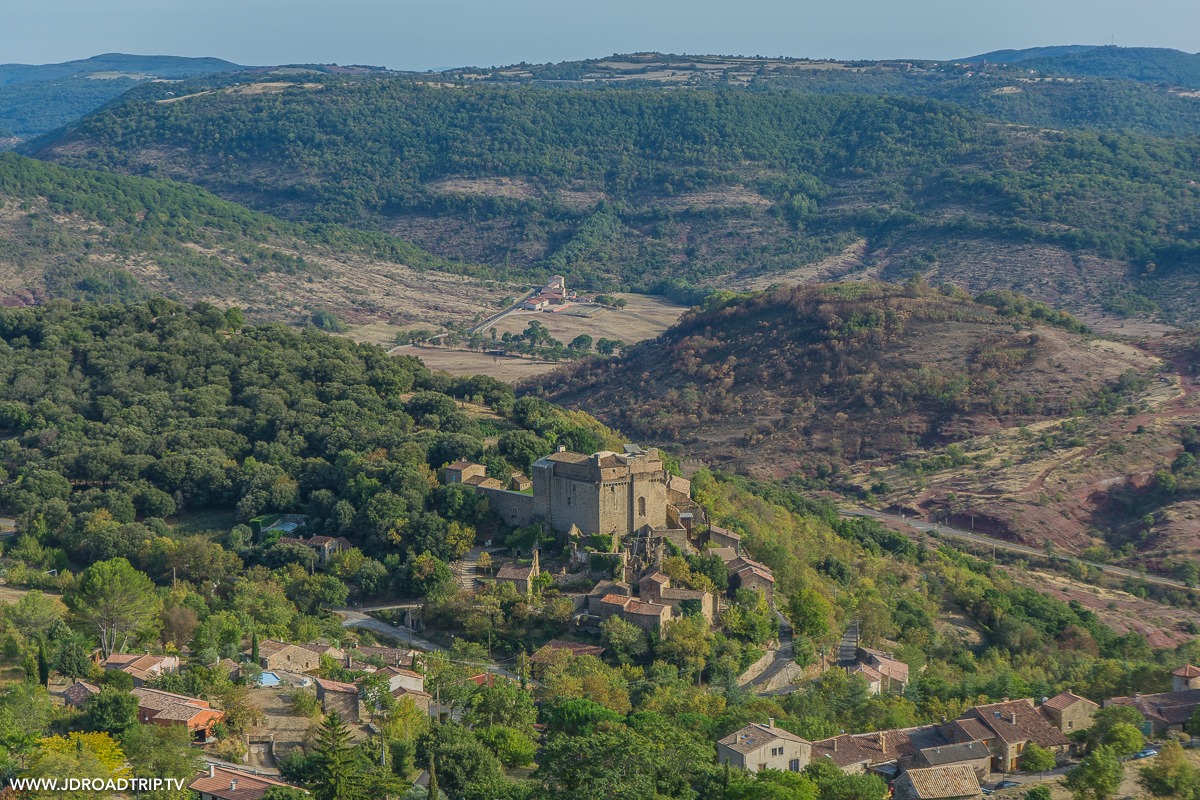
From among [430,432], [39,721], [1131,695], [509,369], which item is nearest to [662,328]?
[509,369]

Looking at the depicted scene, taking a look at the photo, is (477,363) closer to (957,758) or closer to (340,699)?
(340,699)

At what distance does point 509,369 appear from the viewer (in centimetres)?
11519

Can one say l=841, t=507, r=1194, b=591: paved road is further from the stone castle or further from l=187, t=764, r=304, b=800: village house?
l=187, t=764, r=304, b=800: village house

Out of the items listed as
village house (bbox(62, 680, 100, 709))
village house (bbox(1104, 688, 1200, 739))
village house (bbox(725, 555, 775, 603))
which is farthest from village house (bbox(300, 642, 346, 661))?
village house (bbox(1104, 688, 1200, 739))

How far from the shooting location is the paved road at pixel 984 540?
71.1 meters

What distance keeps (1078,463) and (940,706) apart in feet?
133

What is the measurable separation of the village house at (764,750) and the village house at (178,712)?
11327 mm

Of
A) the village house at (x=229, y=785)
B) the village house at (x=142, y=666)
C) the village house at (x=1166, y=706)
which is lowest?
the village house at (x=1166, y=706)

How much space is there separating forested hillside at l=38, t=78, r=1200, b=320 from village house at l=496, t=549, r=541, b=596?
9134cm

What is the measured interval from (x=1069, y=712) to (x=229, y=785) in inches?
814

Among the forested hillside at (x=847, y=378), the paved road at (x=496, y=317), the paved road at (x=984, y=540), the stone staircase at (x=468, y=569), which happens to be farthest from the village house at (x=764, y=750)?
the paved road at (x=496, y=317)

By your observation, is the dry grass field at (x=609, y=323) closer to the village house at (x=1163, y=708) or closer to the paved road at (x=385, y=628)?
the paved road at (x=385, y=628)

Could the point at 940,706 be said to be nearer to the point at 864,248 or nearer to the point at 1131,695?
the point at 1131,695

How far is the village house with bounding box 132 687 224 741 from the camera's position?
3738cm
